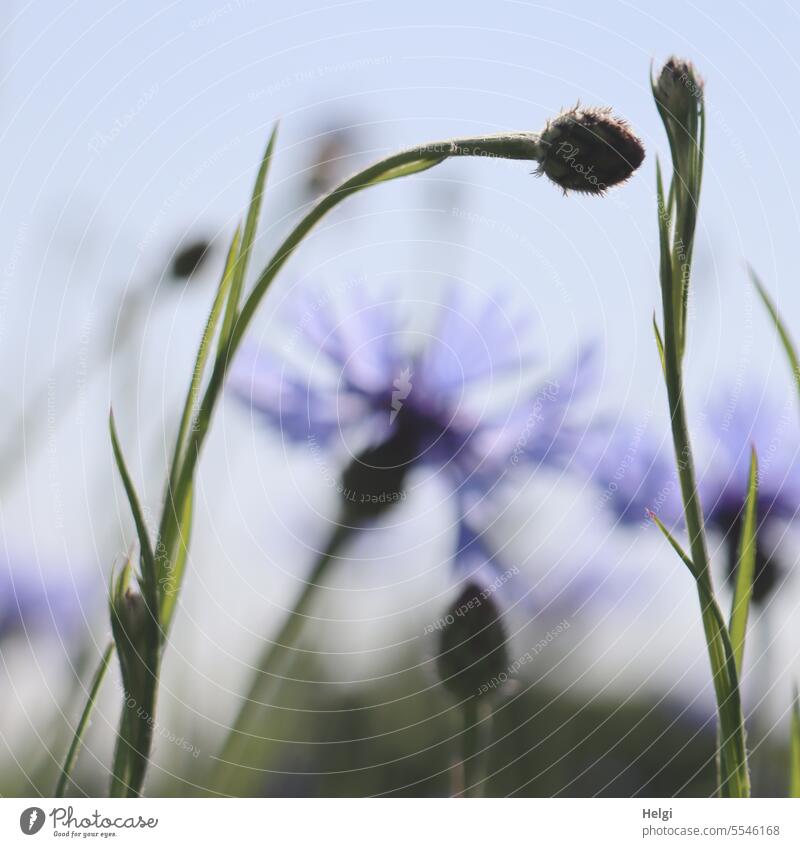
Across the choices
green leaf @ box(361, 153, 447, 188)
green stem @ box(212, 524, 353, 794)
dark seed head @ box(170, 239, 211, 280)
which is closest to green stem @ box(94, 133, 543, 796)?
green leaf @ box(361, 153, 447, 188)

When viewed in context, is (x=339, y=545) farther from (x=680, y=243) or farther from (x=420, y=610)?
(x=680, y=243)

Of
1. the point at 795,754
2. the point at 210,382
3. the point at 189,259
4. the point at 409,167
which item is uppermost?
the point at 189,259

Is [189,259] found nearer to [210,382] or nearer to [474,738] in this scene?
[210,382]

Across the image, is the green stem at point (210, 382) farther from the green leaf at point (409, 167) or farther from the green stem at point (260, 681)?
the green stem at point (260, 681)

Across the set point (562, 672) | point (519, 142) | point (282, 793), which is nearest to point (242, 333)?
point (519, 142)

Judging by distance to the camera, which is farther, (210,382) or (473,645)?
(473,645)

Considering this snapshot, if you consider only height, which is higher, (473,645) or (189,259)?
(189,259)

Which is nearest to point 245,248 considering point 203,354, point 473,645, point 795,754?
point 203,354
